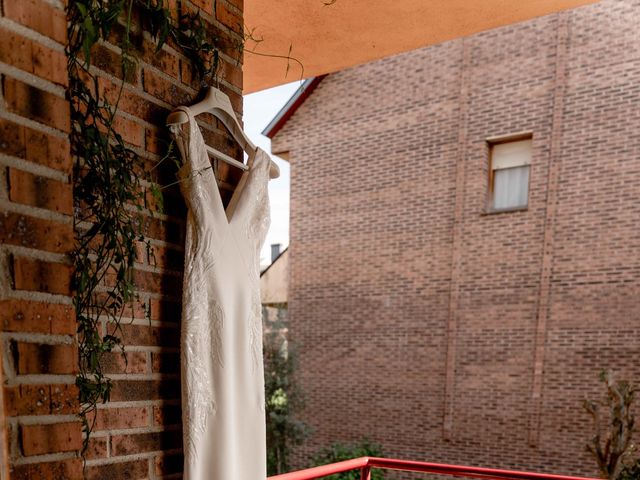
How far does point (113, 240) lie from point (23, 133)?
1.24 ft

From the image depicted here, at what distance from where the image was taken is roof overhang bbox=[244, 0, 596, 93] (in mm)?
2256

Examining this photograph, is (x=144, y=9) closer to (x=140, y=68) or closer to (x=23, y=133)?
(x=140, y=68)

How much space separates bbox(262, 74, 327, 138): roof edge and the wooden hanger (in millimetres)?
7202

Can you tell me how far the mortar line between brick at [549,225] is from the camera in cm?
679

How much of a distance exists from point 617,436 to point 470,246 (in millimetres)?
2731

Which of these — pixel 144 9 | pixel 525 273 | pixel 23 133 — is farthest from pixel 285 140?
pixel 23 133

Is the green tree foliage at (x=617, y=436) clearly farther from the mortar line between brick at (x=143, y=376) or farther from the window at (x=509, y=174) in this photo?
the mortar line between brick at (x=143, y=376)

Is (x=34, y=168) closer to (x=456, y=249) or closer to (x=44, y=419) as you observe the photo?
(x=44, y=419)

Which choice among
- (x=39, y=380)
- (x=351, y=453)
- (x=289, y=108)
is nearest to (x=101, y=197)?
(x=39, y=380)

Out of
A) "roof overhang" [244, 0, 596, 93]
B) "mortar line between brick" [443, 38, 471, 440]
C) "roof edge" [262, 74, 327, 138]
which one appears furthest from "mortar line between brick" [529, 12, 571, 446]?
"roof overhang" [244, 0, 596, 93]

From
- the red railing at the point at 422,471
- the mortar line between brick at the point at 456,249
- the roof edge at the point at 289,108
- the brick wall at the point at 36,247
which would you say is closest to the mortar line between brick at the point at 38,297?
the brick wall at the point at 36,247

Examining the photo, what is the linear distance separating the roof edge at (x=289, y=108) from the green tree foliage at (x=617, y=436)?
5636 millimetres

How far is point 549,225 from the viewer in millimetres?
6902

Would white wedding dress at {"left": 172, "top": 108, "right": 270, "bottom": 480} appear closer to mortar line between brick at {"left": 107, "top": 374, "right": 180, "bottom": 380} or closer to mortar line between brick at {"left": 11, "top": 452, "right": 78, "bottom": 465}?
mortar line between brick at {"left": 107, "top": 374, "right": 180, "bottom": 380}
